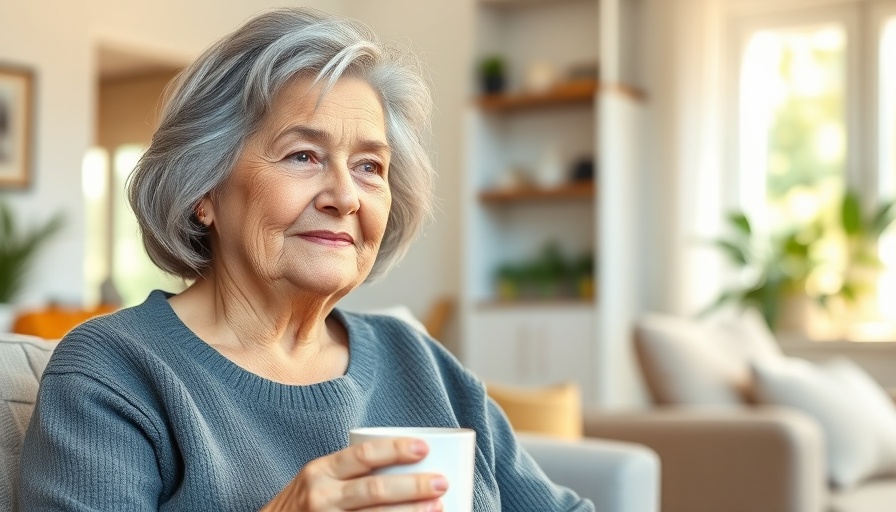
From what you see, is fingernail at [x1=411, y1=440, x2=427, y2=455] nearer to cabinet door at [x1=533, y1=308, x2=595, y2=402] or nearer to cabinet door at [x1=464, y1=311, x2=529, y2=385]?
cabinet door at [x1=533, y1=308, x2=595, y2=402]

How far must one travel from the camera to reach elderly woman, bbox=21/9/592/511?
103cm

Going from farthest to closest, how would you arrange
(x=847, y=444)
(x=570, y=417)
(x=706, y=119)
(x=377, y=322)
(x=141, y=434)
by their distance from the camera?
(x=706, y=119), (x=847, y=444), (x=570, y=417), (x=377, y=322), (x=141, y=434)

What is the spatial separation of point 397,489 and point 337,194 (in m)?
0.46

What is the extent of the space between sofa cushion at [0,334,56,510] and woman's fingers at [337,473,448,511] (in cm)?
50

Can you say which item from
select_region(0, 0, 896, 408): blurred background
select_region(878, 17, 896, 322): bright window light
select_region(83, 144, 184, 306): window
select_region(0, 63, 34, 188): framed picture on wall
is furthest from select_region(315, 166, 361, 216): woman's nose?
select_region(83, 144, 184, 306): window

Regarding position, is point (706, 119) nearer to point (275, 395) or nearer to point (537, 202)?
point (537, 202)

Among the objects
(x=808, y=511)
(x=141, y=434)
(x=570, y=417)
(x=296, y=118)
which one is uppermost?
(x=296, y=118)

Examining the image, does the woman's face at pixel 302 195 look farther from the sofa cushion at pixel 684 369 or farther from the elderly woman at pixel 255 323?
the sofa cushion at pixel 684 369

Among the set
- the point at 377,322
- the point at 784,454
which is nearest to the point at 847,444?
the point at 784,454

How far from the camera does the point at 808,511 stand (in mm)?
2613

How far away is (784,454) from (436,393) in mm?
1583

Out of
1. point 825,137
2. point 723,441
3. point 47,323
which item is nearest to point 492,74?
point 825,137

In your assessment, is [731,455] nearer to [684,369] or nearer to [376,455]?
[684,369]

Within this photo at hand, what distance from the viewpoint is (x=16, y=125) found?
5.95 metres
